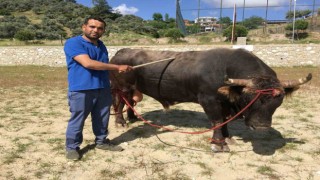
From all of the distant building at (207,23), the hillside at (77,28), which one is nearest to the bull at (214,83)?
the hillside at (77,28)

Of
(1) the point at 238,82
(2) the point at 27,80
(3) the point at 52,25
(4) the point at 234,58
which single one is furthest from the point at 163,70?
(3) the point at 52,25

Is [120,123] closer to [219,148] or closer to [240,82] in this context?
[219,148]

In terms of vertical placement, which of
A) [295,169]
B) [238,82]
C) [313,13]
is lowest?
[295,169]

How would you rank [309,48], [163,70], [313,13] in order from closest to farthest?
[163,70] < [309,48] < [313,13]

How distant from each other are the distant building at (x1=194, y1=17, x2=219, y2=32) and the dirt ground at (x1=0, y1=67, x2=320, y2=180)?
68.6 feet

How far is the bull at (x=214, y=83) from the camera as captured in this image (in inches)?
189

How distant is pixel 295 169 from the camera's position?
4.84m

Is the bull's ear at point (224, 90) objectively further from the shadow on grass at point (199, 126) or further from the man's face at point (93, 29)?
the man's face at point (93, 29)

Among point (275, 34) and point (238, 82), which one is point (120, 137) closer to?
point (238, 82)

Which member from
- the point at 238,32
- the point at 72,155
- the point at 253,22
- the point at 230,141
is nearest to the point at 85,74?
the point at 72,155

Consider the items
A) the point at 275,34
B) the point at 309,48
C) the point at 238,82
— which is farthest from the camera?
the point at 275,34

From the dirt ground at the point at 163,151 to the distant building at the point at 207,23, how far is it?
2090cm

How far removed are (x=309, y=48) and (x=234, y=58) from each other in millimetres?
16537

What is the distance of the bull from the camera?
4.80m
